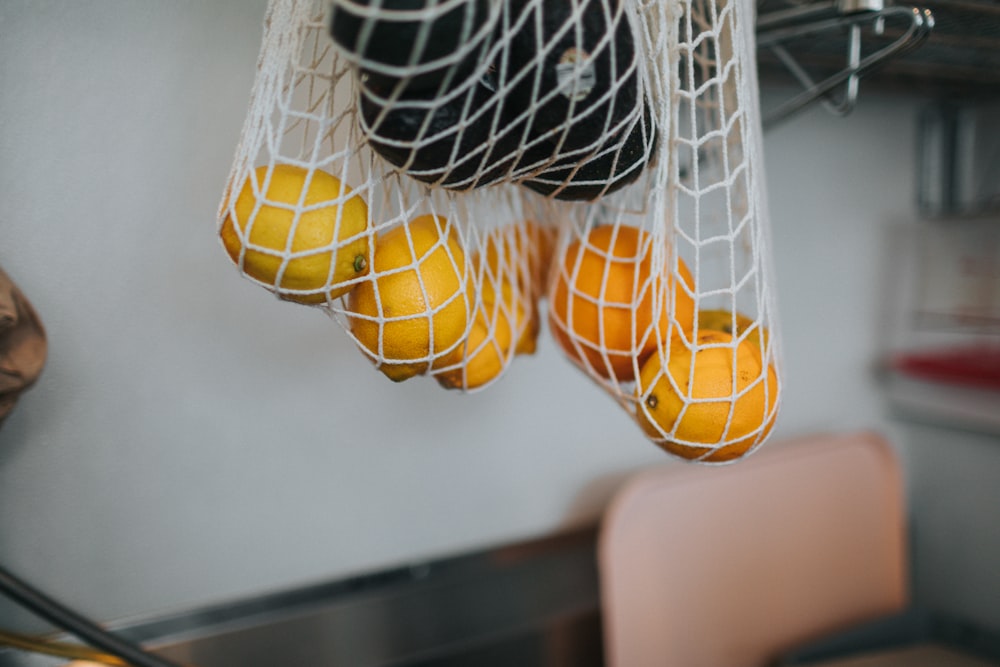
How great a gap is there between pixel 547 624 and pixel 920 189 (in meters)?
0.93

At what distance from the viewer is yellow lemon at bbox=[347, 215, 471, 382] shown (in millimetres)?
356

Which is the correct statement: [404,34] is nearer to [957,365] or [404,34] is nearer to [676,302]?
[676,302]

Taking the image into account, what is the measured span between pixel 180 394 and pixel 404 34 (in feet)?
1.66

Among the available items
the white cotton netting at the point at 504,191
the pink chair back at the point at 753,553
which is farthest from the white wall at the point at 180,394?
the white cotton netting at the point at 504,191

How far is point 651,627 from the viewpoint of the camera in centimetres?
A: 85

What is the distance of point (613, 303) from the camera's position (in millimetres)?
420

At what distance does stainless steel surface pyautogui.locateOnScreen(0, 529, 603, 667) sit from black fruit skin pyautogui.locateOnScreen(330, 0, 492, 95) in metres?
0.62

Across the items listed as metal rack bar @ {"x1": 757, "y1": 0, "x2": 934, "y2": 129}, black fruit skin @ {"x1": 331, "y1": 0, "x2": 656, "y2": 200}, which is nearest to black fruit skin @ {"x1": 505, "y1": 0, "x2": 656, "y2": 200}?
black fruit skin @ {"x1": 331, "y1": 0, "x2": 656, "y2": 200}

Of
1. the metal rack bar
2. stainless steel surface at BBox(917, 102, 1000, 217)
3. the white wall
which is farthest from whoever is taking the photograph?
stainless steel surface at BBox(917, 102, 1000, 217)

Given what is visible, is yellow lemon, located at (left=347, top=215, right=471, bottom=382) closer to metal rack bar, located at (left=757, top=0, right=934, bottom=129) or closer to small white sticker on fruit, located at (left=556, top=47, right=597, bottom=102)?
small white sticker on fruit, located at (left=556, top=47, right=597, bottom=102)

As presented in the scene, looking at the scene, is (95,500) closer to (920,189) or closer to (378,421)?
(378,421)

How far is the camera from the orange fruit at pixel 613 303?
0.41 m

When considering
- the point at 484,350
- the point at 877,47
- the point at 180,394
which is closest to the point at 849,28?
the point at 877,47

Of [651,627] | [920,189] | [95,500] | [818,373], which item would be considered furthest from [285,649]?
[920,189]
